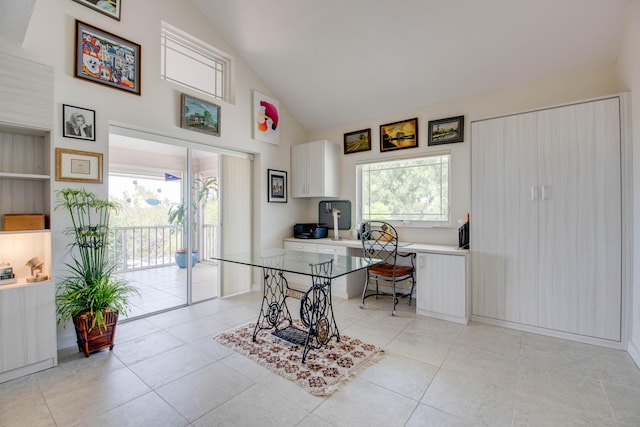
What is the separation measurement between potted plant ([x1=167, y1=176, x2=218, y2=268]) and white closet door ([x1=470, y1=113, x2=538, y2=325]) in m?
3.22

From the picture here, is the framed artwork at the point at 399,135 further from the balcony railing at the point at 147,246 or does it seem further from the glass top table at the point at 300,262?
the balcony railing at the point at 147,246

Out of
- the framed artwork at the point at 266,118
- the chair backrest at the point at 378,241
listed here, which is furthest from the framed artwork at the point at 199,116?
the chair backrest at the point at 378,241

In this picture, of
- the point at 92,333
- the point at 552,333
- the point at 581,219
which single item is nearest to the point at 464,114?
the point at 581,219

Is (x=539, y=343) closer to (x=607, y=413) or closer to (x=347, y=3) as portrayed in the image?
(x=607, y=413)

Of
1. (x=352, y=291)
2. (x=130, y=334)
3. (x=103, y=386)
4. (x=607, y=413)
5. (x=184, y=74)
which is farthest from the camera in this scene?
(x=352, y=291)

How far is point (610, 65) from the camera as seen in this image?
2.80 m

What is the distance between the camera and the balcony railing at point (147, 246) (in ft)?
10.9

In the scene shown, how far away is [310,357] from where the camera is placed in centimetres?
233

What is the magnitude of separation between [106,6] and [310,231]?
343cm

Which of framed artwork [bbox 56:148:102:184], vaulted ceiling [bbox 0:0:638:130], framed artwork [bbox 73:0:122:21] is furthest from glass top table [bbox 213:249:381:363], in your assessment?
framed artwork [bbox 73:0:122:21]

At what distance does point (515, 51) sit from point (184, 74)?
12.2ft

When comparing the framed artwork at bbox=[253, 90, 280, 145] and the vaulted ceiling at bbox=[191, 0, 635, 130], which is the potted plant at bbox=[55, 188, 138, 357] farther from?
the vaulted ceiling at bbox=[191, 0, 635, 130]

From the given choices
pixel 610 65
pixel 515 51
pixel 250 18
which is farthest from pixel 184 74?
pixel 610 65

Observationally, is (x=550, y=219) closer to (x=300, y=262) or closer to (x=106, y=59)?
(x=300, y=262)
